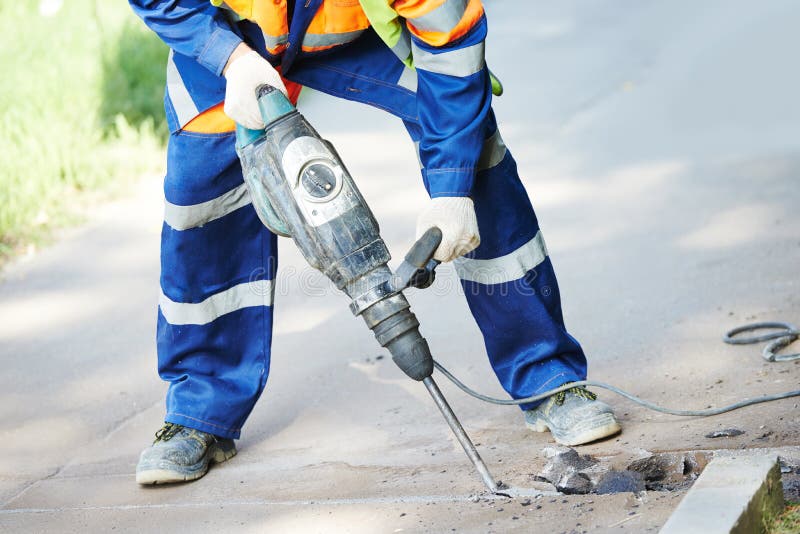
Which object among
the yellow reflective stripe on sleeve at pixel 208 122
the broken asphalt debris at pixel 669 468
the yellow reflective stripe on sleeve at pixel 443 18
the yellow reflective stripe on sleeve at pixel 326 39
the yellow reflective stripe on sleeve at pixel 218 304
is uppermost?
the yellow reflective stripe on sleeve at pixel 326 39

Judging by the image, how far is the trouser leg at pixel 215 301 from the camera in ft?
9.72

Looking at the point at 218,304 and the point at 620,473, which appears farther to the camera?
the point at 218,304

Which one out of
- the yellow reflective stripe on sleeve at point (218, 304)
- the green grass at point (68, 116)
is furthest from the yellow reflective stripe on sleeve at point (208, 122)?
the green grass at point (68, 116)

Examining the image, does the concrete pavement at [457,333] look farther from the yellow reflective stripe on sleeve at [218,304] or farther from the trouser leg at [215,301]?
the yellow reflective stripe on sleeve at [218,304]

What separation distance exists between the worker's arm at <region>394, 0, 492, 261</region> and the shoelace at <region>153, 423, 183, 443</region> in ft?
3.64

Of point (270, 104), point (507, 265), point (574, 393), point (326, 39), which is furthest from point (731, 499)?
point (326, 39)

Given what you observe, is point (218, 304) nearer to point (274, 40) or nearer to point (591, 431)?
point (274, 40)

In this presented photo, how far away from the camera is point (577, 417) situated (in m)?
2.86

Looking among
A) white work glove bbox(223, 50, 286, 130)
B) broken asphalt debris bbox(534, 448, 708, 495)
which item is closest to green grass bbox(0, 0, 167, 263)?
white work glove bbox(223, 50, 286, 130)

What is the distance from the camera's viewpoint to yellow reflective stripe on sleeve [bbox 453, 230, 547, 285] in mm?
2879

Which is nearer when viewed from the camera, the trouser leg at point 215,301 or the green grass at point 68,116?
the trouser leg at point 215,301

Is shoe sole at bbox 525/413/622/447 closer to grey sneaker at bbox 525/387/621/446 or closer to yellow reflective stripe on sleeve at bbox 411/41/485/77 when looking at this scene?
grey sneaker at bbox 525/387/621/446

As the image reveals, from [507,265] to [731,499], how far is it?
1.05 m

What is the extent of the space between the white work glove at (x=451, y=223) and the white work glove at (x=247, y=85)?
1.72 ft
